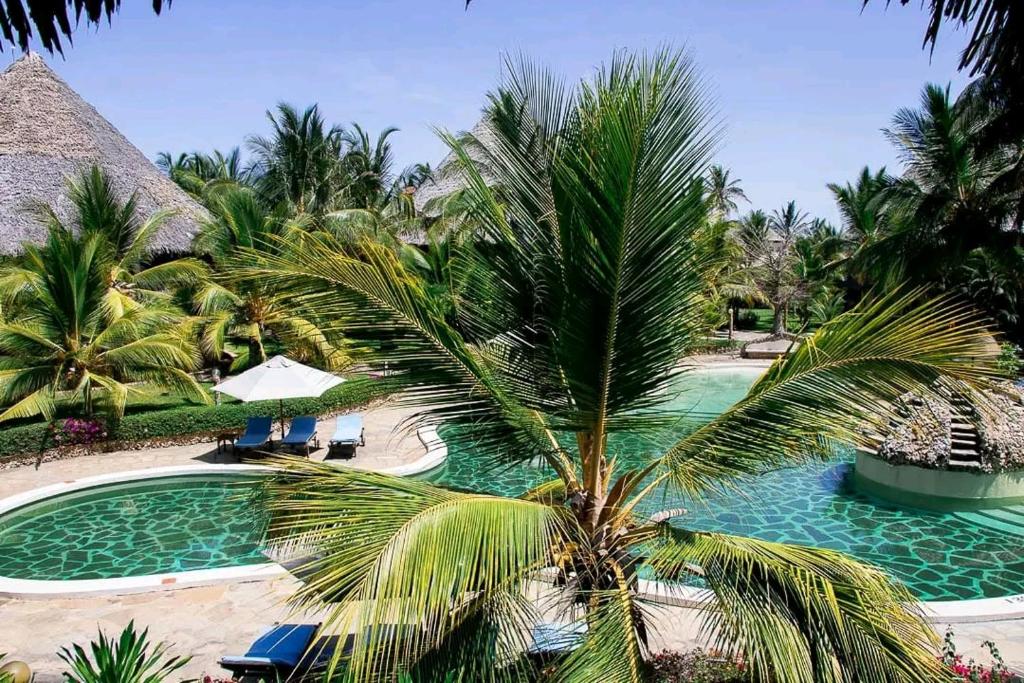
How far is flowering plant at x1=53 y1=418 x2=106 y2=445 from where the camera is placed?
13.0 metres

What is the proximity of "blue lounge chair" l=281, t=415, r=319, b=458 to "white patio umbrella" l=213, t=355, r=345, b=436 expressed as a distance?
1.05 m

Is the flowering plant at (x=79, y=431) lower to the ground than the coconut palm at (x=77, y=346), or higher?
lower

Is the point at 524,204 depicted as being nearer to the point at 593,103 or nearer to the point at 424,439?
the point at 593,103

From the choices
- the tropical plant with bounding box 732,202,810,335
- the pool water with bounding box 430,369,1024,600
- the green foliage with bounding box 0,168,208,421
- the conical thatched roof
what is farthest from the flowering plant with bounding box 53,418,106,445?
the tropical plant with bounding box 732,202,810,335

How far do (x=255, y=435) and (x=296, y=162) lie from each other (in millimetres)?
17326

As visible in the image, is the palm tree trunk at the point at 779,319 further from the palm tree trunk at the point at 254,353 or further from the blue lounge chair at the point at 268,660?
the blue lounge chair at the point at 268,660

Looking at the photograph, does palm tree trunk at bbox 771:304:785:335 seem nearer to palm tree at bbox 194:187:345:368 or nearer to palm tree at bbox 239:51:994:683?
palm tree at bbox 194:187:345:368

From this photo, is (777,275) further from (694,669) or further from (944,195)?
(694,669)

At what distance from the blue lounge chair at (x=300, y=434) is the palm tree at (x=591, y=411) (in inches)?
365

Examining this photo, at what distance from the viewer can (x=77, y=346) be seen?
13.8 metres

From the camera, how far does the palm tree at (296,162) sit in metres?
27.4

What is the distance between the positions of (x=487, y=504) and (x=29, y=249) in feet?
48.5

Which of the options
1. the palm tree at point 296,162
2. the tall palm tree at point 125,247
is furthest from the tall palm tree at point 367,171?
the tall palm tree at point 125,247

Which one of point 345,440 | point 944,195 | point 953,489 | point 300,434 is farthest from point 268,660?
point 944,195
